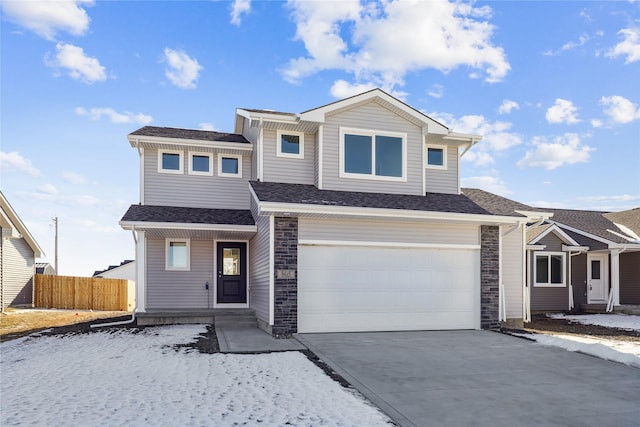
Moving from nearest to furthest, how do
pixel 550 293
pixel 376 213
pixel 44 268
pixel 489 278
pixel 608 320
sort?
1. pixel 376 213
2. pixel 489 278
3. pixel 608 320
4. pixel 550 293
5. pixel 44 268

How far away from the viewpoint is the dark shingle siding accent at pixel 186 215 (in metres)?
12.1

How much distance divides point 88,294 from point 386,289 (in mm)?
17154

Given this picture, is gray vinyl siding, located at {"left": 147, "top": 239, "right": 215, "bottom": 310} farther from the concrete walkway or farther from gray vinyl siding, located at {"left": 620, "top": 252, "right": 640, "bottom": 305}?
gray vinyl siding, located at {"left": 620, "top": 252, "right": 640, "bottom": 305}

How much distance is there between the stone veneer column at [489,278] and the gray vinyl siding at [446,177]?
2.07 m

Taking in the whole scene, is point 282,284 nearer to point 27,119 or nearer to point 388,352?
point 388,352

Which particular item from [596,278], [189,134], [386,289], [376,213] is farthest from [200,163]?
[596,278]

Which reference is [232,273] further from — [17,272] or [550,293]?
[17,272]

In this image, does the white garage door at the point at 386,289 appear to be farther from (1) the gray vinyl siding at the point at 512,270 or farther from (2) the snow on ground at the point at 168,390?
(2) the snow on ground at the point at 168,390

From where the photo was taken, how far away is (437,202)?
39.7 ft

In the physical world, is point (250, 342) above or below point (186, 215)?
below

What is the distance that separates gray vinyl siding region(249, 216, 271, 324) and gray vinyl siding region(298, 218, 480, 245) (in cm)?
111

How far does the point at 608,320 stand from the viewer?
15227 millimetres

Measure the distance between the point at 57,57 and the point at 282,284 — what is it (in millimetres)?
10387

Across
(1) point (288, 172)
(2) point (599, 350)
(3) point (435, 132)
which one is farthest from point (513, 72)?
(2) point (599, 350)
